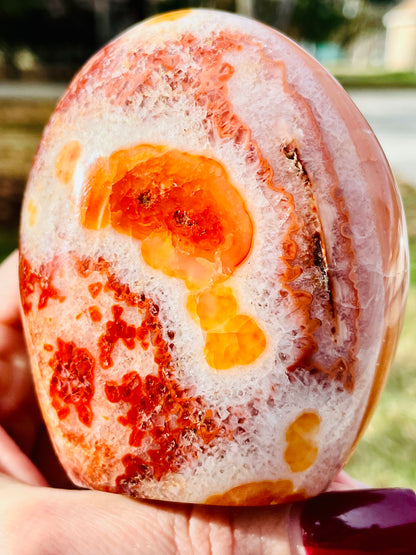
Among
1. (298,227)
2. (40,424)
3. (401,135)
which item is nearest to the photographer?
(298,227)

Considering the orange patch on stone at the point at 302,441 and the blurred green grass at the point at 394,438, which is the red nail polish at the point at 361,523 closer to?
the orange patch on stone at the point at 302,441

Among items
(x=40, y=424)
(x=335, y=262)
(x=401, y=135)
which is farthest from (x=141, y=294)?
(x=401, y=135)

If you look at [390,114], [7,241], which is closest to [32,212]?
[7,241]

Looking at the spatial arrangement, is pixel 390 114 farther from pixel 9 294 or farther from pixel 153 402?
pixel 153 402

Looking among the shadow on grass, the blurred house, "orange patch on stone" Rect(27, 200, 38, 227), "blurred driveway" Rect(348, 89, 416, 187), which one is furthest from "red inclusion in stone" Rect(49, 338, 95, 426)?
the blurred house

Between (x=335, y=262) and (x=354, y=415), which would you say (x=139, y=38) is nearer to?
(x=335, y=262)

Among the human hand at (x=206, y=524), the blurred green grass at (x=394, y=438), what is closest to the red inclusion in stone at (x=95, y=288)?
the human hand at (x=206, y=524)
